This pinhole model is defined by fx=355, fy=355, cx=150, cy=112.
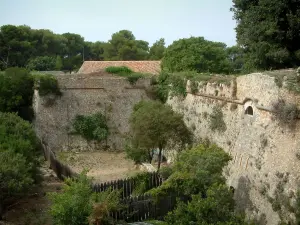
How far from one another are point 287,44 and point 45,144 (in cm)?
1444

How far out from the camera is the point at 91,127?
72.9 ft

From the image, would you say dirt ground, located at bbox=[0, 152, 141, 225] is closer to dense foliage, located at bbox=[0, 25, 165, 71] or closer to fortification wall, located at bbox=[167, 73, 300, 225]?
fortification wall, located at bbox=[167, 73, 300, 225]

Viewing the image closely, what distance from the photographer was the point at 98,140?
2236 centimetres

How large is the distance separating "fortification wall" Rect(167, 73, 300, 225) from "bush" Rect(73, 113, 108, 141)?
8753 mm

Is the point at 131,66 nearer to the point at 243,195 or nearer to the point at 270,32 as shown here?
the point at 270,32

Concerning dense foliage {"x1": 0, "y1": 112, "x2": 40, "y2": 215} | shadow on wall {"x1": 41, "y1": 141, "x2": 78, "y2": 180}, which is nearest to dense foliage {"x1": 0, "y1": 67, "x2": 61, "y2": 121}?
shadow on wall {"x1": 41, "y1": 141, "x2": 78, "y2": 180}

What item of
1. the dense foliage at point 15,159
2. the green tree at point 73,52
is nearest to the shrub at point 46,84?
the dense foliage at point 15,159

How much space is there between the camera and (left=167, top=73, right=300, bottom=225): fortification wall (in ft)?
33.2

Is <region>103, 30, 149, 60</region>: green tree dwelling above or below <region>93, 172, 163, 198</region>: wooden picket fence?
above

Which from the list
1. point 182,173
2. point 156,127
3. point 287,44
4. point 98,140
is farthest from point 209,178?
point 98,140

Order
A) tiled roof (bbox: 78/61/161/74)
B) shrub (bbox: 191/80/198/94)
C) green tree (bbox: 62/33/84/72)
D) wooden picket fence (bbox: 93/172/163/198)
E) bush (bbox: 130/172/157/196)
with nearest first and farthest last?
wooden picket fence (bbox: 93/172/163/198) → bush (bbox: 130/172/157/196) → shrub (bbox: 191/80/198/94) → tiled roof (bbox: 78/61/161/74) → green tree (bbox: 62/33/84/72)

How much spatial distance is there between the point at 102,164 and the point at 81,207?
10317mm

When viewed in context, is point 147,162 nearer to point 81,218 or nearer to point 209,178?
point 209,178

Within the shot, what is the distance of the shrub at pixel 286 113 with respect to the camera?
10031 mm
